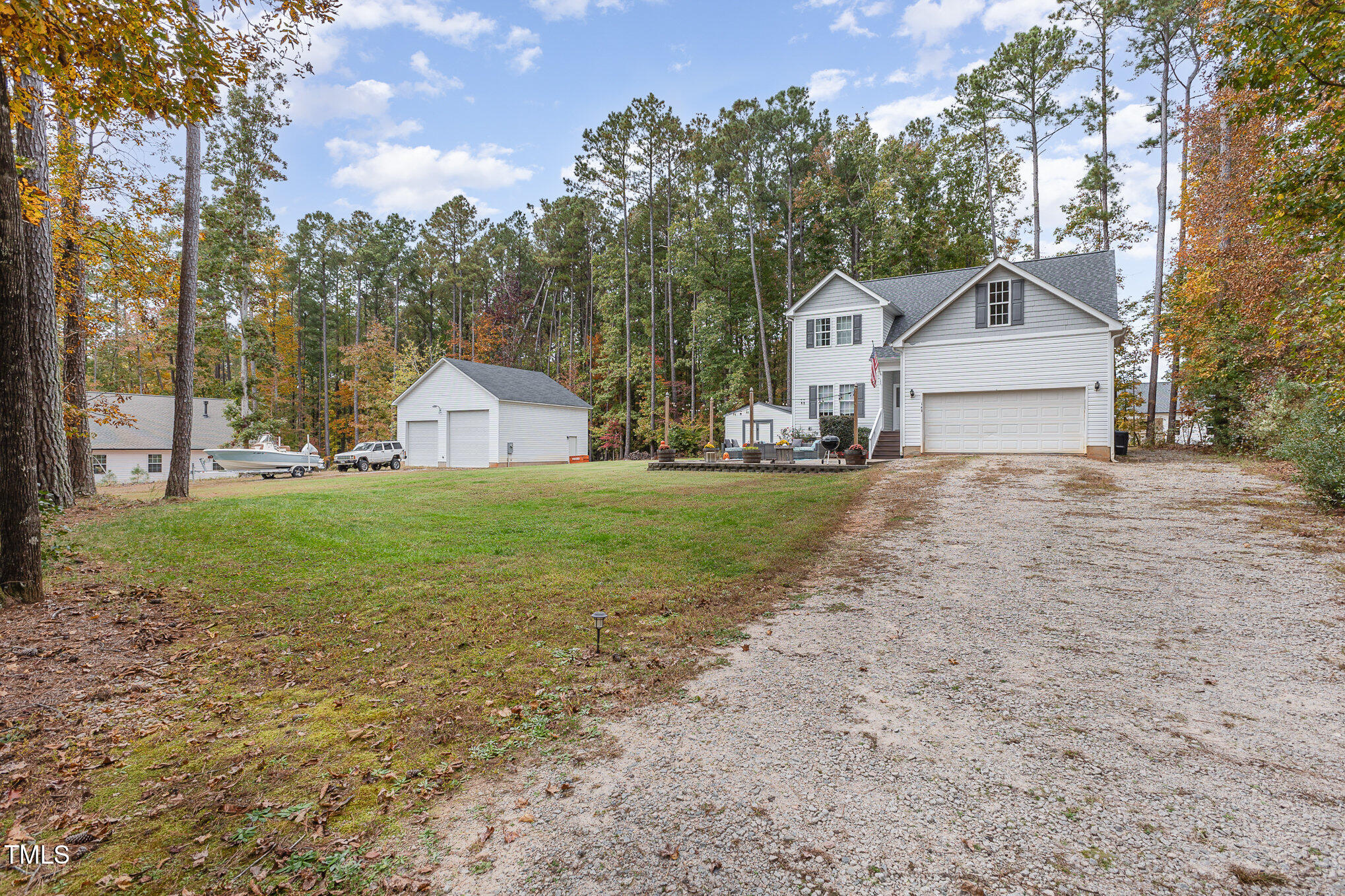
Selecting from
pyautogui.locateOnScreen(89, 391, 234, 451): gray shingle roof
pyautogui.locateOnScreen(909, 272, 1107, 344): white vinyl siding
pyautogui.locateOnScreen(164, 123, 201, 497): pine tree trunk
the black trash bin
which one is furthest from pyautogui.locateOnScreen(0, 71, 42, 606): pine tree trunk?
pyautogui.locateOnScreen(89, 391, 234, 451): gray shingle roof

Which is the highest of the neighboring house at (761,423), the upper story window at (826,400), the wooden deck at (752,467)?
the upper story window at (826,400)

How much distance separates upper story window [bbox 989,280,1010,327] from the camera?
54.4 ft

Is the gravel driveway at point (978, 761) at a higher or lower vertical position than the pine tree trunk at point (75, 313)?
lower

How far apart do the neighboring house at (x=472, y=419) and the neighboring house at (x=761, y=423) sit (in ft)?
31.6

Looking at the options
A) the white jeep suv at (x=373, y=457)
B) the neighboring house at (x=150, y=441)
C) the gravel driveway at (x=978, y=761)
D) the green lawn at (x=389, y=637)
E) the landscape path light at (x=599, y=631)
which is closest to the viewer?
the gravel driveway at (x=978, y=761)

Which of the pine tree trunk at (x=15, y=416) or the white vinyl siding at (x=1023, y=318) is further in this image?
the white vinyl siding at (x=1023, y=318)

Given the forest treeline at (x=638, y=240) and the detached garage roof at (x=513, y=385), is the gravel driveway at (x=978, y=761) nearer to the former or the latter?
the forest treeline at (x=638, y=240)

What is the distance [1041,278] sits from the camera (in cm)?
1753

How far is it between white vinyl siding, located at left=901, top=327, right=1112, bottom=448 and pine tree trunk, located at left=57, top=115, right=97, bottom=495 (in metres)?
19.2

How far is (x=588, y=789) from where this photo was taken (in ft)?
8.02

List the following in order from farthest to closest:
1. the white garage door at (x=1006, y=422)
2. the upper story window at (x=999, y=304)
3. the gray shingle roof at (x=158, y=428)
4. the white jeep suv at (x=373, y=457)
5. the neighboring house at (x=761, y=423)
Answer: the gray shingle roof at (x=158, y=428) → the white jeep suv at (x=373, y=457) → the neighboring house at (x=761, y=423) → the upper story window at (x=999, y=304) → the white garage door at (x=1006, y=422)

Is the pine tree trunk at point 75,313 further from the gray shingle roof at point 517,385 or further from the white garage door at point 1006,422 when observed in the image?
the white garage door at point 1006,422

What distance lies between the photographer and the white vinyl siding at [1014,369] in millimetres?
15375

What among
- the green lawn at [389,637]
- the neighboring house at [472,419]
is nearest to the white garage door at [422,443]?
the neighboring house at [472,419]
